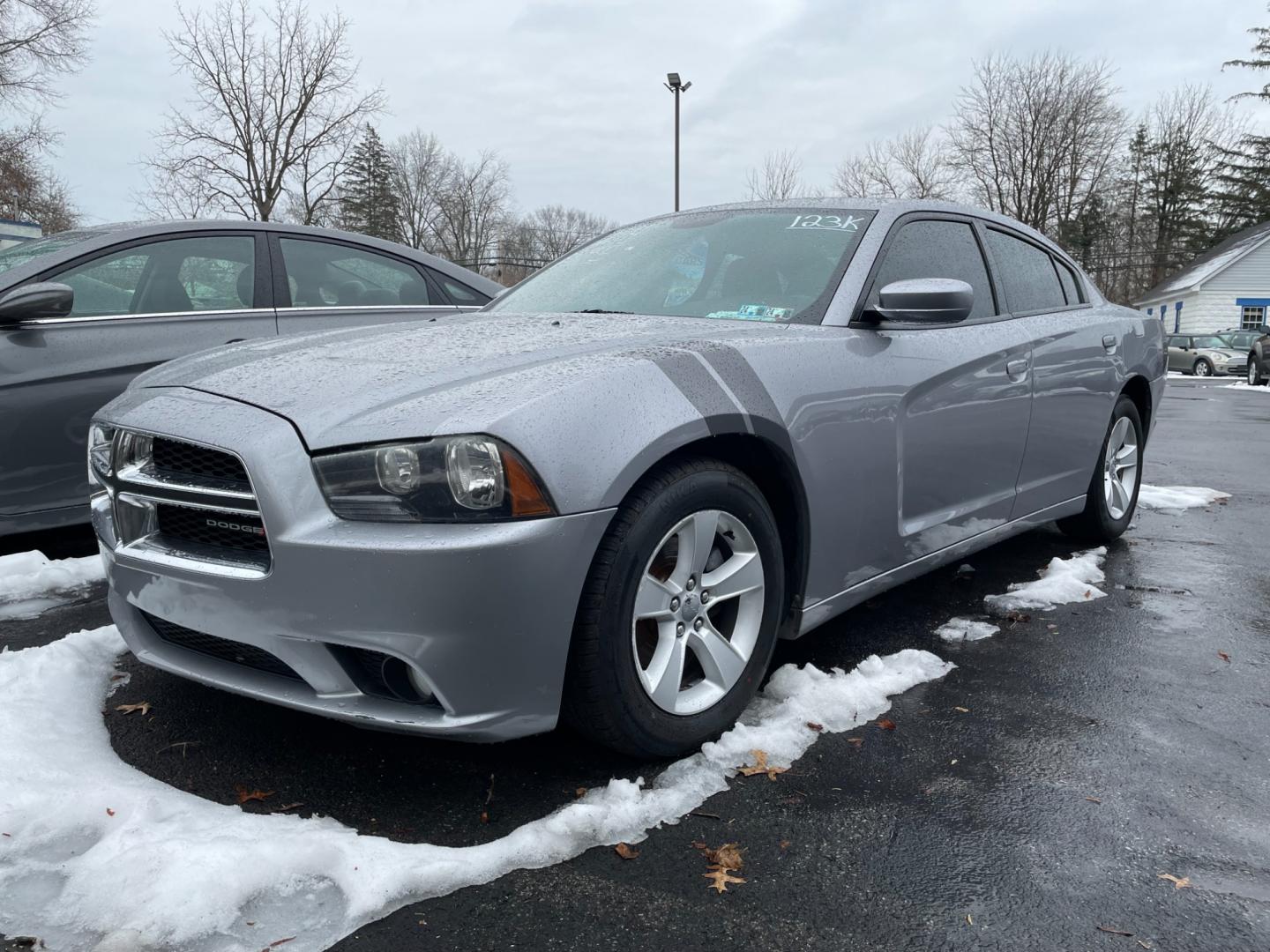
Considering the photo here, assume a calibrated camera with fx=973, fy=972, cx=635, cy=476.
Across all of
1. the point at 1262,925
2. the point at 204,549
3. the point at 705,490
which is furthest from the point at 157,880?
the point at 1262,925

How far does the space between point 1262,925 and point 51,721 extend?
277 cm

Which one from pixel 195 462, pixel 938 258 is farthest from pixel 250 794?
pixel 938 258

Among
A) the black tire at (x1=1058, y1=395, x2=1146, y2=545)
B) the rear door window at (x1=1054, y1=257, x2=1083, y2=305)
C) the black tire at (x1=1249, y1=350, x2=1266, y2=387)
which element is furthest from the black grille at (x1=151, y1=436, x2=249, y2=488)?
the black tire at (x1=1249, y1=350, x2=1266, y2=387)

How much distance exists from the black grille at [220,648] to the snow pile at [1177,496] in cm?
544

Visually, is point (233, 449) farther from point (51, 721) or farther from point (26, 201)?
point (26, 201)

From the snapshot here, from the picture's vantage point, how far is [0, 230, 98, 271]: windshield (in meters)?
4.31

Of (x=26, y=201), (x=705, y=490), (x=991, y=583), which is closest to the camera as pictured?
(x=705, y=490)

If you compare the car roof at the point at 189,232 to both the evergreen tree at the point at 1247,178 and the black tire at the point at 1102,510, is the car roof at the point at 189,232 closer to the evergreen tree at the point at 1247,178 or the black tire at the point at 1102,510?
the black tire at the point at 1102,510

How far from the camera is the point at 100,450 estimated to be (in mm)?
2514

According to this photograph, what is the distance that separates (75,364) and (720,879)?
11.4ft

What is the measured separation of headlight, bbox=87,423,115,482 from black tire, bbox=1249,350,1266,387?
90.9 ft

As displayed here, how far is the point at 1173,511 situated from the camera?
5.92 metres

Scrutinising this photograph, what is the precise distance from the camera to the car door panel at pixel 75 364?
386 cm

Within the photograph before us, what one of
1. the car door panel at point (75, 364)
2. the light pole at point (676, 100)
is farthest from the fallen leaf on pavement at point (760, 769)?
the light pole at point (676, 100)
